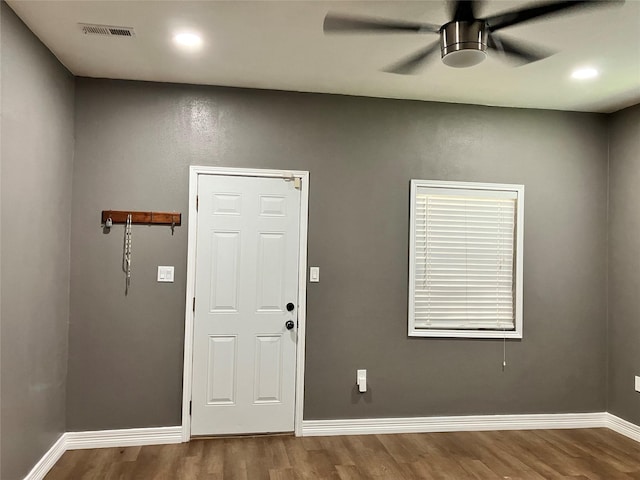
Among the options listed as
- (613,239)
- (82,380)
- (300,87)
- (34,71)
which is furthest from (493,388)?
(34,71)

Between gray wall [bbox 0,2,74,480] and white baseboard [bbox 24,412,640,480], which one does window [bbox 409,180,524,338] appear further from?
gray wall [bbox 0,2,74,480]

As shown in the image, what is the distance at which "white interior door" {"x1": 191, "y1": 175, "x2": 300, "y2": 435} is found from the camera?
3725mm

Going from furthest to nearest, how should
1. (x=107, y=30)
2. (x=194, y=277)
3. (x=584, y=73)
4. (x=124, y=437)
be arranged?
(x=194, y=277) → (x=124, y=437) → (x=584, y=73) → (x=107, y=30)

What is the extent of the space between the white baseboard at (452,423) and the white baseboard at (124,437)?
3.30 feet

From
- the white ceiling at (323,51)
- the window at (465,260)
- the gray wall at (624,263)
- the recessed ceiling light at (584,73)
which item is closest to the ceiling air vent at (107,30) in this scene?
the white ceiling at (323,51)

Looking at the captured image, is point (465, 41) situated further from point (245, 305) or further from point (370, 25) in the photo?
point (245, 305)

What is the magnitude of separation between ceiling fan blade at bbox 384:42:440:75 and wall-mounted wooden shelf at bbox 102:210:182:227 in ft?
6.10

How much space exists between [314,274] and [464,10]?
2152mm

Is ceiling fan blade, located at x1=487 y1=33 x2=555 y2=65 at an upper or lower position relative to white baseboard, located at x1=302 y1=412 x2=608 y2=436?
upper

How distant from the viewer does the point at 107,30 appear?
2.80m

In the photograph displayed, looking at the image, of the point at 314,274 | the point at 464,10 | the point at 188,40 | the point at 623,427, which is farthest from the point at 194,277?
the point at 623,427

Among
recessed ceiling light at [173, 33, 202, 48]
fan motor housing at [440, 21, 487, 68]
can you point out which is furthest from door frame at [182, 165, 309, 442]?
fan motor housing at [440, 21, 487, 68]

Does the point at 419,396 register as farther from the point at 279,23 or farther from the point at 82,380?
the point at 279,23

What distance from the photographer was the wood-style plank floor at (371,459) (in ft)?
10.4
